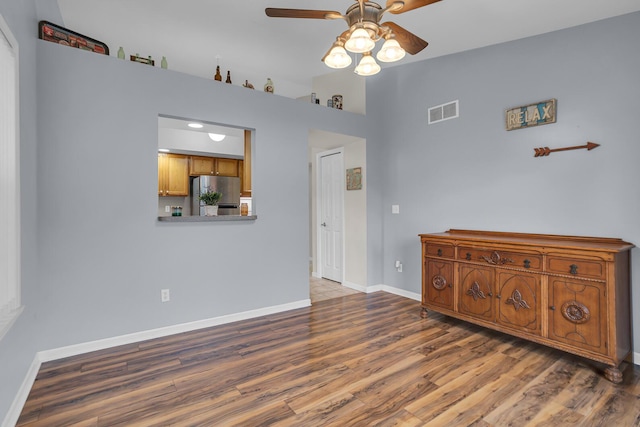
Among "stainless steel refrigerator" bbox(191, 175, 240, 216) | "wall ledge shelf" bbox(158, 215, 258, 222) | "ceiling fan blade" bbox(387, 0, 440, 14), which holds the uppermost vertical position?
"ceiling fan blade" bbox(387, 0, 440, 14)

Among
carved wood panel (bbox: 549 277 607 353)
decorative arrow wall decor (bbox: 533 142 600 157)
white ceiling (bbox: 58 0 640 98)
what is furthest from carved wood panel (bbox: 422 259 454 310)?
white ceiling (bbox: 58 0 640 98)

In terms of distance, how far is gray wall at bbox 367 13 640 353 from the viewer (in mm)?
2621

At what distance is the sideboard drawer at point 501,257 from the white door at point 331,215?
7.04 ft

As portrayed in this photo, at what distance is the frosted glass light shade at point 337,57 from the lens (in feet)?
7.37

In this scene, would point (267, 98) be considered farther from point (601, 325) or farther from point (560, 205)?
point (601, 325)

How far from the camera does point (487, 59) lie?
3459mm

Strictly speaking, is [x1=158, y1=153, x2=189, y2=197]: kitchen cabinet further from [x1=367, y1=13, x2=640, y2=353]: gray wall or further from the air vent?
the air vent

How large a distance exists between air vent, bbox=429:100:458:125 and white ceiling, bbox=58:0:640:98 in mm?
580

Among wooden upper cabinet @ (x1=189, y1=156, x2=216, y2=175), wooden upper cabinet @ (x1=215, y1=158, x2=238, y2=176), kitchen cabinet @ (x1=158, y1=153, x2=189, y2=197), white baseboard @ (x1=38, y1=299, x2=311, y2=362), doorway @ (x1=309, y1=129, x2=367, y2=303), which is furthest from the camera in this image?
wooden upper cabinet @ (x1=215, y1=158, x2=238, y2=176)

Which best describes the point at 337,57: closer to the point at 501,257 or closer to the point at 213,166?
the point at 501,257

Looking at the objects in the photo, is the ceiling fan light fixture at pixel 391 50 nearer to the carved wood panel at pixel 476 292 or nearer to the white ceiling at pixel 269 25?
the white ceiling at pixel 269 25

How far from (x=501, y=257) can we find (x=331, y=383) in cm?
180

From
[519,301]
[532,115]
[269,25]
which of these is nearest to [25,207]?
[269,25]

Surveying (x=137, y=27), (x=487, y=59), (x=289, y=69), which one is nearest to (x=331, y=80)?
(x=289, y=69)
